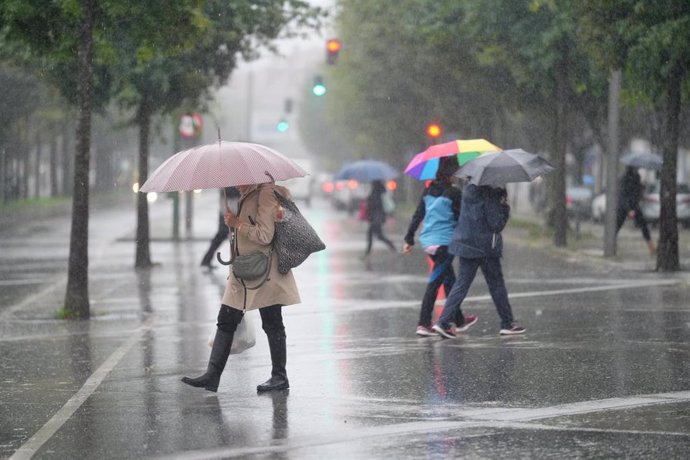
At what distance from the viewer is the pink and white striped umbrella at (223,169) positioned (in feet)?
31.9

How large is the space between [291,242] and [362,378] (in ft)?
4.30

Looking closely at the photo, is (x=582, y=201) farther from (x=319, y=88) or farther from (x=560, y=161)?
(x=560, y=161)

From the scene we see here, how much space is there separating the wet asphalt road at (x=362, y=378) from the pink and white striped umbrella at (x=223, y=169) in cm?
147

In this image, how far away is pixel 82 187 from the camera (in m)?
16.1

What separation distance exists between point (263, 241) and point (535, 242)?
2303 centimetres

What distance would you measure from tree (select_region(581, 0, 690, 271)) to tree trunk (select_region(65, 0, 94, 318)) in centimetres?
807

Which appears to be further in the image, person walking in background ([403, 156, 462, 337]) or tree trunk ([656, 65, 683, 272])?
tree trunk ([656, 65, 683, 272])

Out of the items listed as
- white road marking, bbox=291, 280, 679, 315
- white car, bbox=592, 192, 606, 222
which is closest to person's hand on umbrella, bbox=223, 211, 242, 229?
white road marking, bbox=291, 280, 679, 315

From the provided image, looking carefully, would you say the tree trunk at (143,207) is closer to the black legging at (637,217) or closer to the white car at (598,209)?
the black legging at (637,217)

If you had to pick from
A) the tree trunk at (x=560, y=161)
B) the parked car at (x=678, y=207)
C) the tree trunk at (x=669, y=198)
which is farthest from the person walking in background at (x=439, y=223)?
the parked car at (x=678, y=207)

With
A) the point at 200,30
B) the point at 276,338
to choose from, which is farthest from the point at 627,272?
the point at 276,338

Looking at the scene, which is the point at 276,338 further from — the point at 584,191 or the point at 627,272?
the point at 584,191

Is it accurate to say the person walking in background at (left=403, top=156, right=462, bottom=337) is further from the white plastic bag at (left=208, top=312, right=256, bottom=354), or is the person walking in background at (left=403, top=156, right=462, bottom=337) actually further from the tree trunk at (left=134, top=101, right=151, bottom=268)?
the tree trunk at (left=134, top=101, right=151, bottom=268)

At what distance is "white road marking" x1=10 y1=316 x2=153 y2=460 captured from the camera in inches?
320
